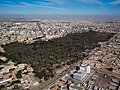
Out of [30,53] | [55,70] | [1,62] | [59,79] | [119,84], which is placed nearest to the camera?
[119,84]

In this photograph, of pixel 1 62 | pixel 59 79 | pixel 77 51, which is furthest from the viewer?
pixel 77 51

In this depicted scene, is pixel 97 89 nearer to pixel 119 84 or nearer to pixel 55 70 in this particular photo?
pixel 119 84

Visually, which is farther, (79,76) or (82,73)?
(82,73)

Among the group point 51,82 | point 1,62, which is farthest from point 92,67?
point 1,62

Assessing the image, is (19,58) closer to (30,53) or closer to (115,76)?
(30,53)

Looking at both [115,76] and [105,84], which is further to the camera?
[115,76]

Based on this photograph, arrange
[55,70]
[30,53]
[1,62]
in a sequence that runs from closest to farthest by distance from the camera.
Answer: [55,70]
[1,62]
[30,53]

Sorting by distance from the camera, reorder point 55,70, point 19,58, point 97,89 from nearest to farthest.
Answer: point 97,89 → point 55,70 → point 19,58

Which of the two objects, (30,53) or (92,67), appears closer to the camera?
(92,67)

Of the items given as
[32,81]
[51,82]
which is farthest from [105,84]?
[32,81]
